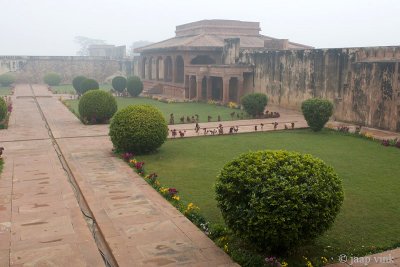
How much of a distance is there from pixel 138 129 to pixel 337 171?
465 centimetres

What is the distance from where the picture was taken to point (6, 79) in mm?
36438

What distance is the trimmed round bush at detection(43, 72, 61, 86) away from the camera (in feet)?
126

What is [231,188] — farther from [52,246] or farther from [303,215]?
[52,246]

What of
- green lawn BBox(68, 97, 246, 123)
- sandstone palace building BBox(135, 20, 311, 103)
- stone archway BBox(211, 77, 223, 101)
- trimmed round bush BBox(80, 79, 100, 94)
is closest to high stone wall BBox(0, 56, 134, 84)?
sandstone palace building BBox(135, 20, 311, 103)

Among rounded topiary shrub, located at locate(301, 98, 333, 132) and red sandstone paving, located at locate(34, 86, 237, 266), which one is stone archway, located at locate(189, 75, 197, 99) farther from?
red sandstone paving, located at locate(34, 86, 237, 266)

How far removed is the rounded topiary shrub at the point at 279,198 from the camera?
425 centimetres

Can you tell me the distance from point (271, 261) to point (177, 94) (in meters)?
22.7

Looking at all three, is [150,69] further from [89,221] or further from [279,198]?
[279,198]

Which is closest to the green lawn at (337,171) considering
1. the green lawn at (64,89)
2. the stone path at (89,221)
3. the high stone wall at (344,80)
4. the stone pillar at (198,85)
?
the stone path at (89,221)

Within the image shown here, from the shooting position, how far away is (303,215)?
13.9ft

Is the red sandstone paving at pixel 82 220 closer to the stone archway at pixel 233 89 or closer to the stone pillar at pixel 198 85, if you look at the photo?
the stone pillar at pixel 198 85

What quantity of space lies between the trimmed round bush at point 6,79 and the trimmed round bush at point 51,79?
289cm

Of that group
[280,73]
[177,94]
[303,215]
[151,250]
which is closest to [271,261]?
[303,215]

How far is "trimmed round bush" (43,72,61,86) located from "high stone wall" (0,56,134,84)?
10.1 feet
